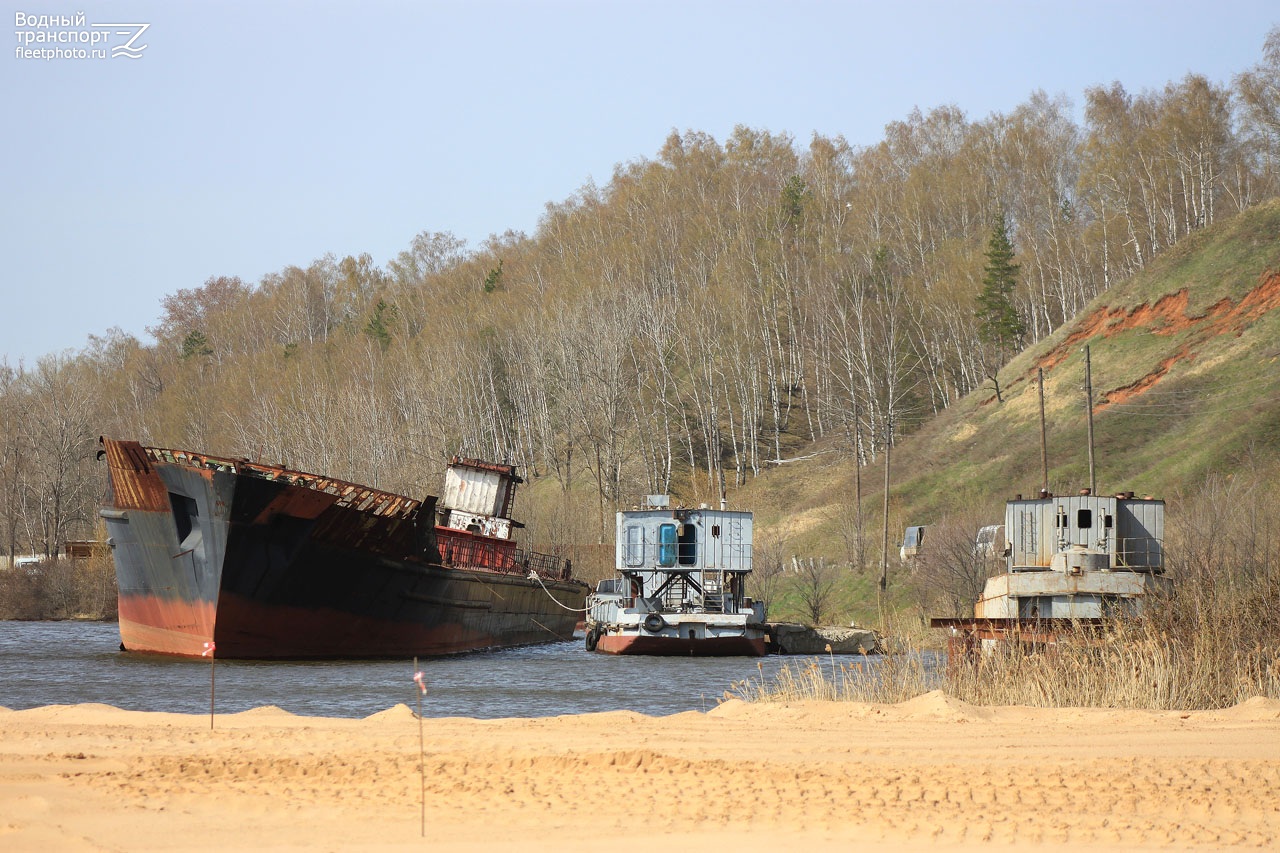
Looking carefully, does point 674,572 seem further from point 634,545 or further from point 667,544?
point 634,545

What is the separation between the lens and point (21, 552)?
7831 cm

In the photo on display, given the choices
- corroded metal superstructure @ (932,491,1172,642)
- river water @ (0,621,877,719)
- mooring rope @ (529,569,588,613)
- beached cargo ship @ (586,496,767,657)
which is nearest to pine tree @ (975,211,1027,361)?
mooring rope @ (529,569,588,613)

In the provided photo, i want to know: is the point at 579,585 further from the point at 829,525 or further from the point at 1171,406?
the point at 1171,406

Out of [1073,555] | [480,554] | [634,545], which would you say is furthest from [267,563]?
[1073,555]

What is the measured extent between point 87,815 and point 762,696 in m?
10.4

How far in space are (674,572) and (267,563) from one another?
12.2m

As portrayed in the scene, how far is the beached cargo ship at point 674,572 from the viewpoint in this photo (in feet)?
119

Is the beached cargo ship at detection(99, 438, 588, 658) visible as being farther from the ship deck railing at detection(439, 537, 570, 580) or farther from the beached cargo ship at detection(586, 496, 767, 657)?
the beached cargo ship at detection(586, 496, 767, 657)

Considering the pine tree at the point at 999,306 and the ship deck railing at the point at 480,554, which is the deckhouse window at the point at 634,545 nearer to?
the ship deck railing at the point at 480,554

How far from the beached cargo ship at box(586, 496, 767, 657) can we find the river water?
2.95 ft

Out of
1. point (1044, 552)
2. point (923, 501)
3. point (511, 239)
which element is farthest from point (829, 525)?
point (511, 239)

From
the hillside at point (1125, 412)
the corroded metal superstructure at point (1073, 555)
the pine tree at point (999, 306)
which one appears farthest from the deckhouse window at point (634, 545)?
the pine tree at point (999, 306)

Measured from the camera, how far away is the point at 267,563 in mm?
31000

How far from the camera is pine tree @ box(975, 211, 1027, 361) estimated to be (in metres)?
71.6
